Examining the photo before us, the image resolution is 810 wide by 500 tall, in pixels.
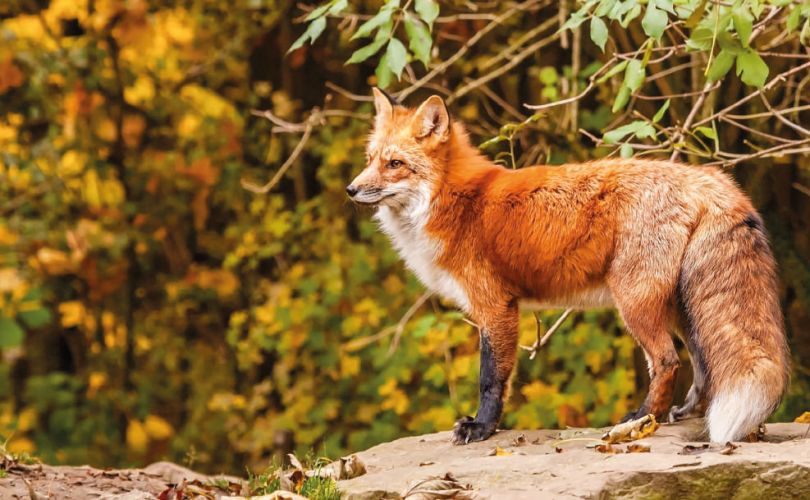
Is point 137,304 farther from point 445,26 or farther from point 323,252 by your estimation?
point 445,26

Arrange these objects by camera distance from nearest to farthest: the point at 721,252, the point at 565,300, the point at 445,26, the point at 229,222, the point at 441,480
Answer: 1. the point at 441,480
2. the point at 721,252
3. the point at 565,300
4. the point at 445,26
5. the point at 229,222

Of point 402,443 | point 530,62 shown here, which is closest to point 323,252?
point 530,62

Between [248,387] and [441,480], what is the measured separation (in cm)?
781

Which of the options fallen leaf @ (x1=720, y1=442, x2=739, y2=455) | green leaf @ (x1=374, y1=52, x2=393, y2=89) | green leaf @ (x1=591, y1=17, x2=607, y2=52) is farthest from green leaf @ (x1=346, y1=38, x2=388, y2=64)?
fallen leaf @ (x1=720, y1=442, x2=739, y2=455)

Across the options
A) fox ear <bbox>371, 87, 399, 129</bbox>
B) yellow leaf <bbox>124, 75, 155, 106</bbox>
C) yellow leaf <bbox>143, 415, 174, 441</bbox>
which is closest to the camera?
fox ear <bbox>371, 87, 399, 129</bbox>

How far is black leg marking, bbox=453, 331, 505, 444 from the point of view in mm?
4770

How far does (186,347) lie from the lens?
41.0 feet

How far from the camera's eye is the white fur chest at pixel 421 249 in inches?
198

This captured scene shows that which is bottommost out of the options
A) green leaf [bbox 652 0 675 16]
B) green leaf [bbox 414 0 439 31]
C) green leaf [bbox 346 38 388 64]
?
green leaf [bbox 652 0 675 16]

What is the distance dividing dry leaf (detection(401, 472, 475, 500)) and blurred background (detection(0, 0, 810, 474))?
4.22 metres

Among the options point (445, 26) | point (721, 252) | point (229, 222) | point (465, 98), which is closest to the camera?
point (721, 252)

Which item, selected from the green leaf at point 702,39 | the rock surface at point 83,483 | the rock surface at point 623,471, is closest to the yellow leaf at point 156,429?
the rock surface at point 83,483

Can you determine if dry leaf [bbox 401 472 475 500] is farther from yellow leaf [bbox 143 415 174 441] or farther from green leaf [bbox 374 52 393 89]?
yellow leaf [bbox 143 415 174 441]

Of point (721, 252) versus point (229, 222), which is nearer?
point (721, 252)
